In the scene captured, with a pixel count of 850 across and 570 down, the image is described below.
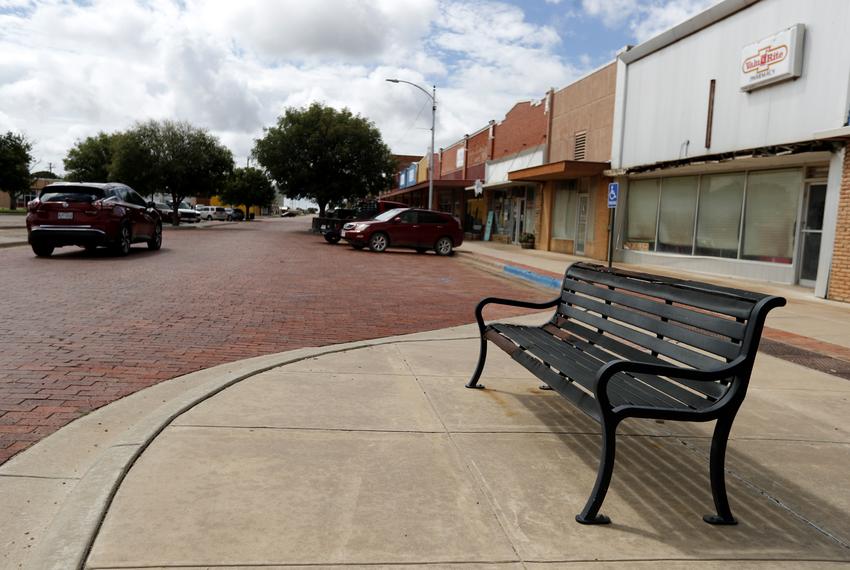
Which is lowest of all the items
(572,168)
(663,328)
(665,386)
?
(665,386)

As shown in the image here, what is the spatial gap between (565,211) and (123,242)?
16454 mm

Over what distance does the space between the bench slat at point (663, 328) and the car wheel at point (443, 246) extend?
19096mm

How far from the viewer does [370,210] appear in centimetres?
3105

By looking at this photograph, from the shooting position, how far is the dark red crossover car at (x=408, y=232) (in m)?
24.0

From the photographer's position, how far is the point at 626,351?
443 centimetres

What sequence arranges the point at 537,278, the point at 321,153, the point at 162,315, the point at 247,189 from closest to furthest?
the point at 162,315, the point at 537,278, the point at 321,153, the point at 247,189

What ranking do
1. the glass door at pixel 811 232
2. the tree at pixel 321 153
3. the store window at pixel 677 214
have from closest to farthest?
the glass door at pixel 811 232
the store window at pixel 677 214
the tree at pixel 321 153

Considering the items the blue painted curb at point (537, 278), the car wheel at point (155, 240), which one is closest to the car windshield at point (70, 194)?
the car wheel at point (155, 240)

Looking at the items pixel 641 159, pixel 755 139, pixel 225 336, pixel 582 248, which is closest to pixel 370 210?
pixel 582 248

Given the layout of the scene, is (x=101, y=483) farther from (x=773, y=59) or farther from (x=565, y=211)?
(x=565, y=211)

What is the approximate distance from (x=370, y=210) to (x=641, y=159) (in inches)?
531

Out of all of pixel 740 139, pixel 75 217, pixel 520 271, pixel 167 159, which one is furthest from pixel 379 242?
pixel 167 159

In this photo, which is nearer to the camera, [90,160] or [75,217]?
[75,217]

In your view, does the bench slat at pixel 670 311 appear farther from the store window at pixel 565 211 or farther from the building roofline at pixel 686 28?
the store window at pixel 565 211
